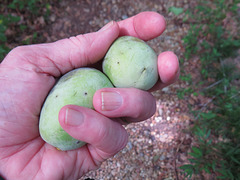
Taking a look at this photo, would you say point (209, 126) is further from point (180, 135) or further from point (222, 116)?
point (180, 135)

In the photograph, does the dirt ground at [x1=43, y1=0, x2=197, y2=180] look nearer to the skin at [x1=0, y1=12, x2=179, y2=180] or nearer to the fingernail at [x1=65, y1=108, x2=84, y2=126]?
the skin at [x1=0, y1=12, x2=179, y2=180]

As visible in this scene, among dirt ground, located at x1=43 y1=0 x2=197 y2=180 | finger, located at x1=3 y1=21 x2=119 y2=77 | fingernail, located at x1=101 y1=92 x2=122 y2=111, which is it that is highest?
finger, located at x1=3 y1=21 x2=119 y2=77

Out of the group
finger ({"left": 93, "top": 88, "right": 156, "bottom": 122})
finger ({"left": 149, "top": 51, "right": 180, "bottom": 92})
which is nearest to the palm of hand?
finger ({"left": 93, "top": 88, "right": 156, "bottom": 122})

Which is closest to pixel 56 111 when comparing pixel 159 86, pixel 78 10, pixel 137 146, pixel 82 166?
pixel 82 166

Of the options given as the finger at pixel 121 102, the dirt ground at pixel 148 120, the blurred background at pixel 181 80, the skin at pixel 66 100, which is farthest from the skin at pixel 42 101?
the dirt ground at pixel 148 120

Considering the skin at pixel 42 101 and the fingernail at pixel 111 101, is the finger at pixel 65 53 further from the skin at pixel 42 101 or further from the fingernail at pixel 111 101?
the fingernail at pixel 111 101

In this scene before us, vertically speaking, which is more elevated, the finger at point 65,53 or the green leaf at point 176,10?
the finger at point 65,53

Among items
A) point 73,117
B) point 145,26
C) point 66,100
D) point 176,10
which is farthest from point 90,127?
point 176,10
